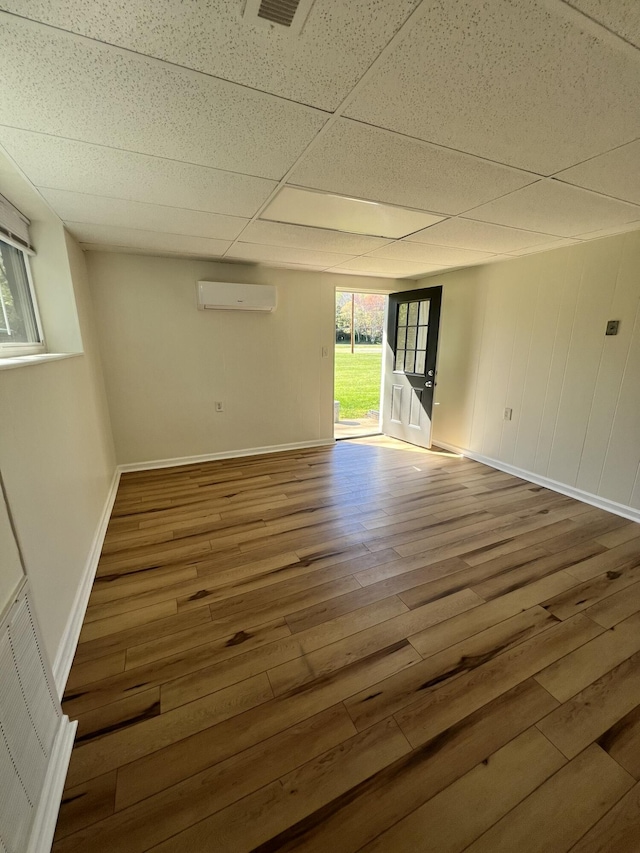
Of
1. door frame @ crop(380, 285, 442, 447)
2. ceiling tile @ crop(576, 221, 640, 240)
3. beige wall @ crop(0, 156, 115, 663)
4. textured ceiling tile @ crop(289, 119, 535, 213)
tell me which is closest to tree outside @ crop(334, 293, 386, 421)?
door frame @ crop(380, 285, 442, 447)

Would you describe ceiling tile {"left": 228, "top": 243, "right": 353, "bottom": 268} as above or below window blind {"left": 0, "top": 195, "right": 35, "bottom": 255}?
above

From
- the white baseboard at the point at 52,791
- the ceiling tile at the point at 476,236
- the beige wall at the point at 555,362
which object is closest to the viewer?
the white baseboard at the point at 52,791

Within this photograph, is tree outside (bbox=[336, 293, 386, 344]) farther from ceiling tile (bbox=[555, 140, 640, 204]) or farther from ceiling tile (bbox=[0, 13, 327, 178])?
ceiling tile (bbox=[0, 13, 327, 178])

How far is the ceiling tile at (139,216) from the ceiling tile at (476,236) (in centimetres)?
144

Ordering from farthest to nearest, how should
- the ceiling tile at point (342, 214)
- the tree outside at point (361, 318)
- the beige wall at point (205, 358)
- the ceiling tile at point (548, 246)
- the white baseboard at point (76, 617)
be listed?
the tree outside at point (361, 318)
the beige wall at point (205, 358)
the ceiling tile at point (548, 246)
the ceiling tile at point (342, 214)
the white baseboard at point (76, 617)

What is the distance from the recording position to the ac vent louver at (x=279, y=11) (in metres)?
0.83

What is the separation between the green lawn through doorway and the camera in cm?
805

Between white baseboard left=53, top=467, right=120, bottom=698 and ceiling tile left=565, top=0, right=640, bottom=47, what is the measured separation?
2692 mm

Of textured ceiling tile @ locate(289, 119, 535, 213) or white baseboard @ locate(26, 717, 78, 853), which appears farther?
textured ceiling tile @ locate(289, 119, 535, 213)

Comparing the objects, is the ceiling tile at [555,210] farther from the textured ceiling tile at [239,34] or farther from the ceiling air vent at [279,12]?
the ceiling air vent at [279,12]

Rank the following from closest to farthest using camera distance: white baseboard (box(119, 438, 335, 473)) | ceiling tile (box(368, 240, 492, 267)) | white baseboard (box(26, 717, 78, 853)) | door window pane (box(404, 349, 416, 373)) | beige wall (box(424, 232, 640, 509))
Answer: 1. white baseboard (box(26, 717, 78, 853))
2. beige wall (box(424, 232, 640, 509))
3. ceiling tile (box(368, 240, 492, 267))
4. white baseboard (box(119, 438, 335, 473))
5. door window pane (box(404, 349, 416, 373))

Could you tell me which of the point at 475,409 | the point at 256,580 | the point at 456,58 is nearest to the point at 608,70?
the point at 456,58

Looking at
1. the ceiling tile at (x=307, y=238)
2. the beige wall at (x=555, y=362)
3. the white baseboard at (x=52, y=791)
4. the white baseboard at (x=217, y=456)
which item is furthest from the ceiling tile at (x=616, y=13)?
the white baseboard at (x=217, y=456)

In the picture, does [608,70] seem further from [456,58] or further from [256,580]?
[256,580]
